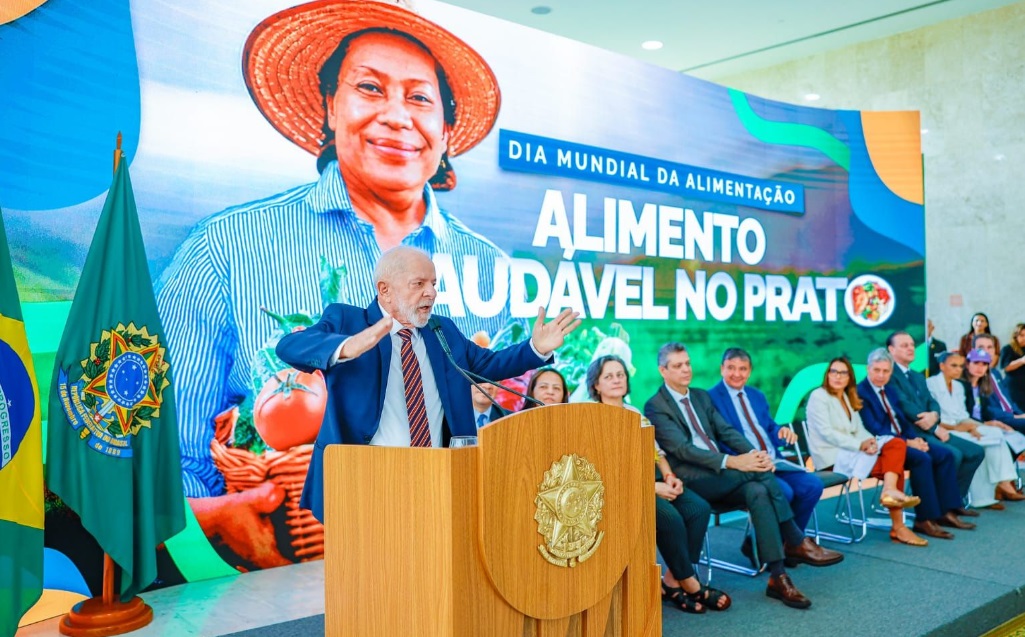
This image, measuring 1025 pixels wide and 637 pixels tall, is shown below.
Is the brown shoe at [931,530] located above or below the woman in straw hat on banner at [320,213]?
below

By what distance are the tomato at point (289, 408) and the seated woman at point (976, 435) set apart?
4.30 meters

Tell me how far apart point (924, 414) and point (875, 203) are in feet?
8.27

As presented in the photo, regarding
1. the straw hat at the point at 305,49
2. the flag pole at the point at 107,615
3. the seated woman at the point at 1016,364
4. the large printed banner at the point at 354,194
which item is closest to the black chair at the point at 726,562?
the large printed banner at the point at 354,194

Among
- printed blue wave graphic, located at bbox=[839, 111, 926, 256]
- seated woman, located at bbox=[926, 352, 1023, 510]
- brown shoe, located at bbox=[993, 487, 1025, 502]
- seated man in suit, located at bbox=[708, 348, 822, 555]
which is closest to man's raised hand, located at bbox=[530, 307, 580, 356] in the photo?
seated man in suit, located at bbox=[708, 348, 822, 555]

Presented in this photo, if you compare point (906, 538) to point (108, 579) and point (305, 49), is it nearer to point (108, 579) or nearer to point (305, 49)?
point (108, 579)

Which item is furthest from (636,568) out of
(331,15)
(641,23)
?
(641,23)

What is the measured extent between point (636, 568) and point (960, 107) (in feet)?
32.9

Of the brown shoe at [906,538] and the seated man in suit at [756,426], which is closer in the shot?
the seated man in suit at [756,426]

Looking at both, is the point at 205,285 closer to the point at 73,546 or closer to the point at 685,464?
the point at 73,546

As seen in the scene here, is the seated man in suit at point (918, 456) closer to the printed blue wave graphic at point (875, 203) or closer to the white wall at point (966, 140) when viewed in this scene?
the printed blue wave graphic at point (875, 203)

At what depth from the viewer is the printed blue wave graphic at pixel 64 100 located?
147 inches

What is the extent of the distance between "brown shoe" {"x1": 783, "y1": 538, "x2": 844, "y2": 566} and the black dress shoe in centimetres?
153

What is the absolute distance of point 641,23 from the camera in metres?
9.62

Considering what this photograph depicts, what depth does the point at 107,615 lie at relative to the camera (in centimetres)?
352
